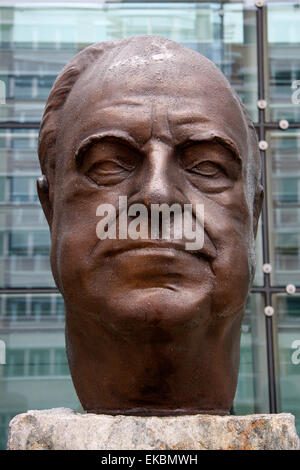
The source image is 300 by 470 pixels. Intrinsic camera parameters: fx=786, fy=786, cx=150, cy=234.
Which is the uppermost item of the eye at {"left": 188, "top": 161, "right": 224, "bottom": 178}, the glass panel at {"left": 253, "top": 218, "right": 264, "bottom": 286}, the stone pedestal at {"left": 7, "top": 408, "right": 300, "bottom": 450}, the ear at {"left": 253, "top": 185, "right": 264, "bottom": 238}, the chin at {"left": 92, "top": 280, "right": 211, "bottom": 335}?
the eye at {"left": 188, "top": 161, "right": 224, "bottom": 178}

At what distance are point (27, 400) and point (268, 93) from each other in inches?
106

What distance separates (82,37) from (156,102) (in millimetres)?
2955

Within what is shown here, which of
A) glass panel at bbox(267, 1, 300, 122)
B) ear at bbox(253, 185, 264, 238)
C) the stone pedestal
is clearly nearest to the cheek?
the stone pedestal

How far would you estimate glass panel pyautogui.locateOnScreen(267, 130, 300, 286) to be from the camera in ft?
17.5

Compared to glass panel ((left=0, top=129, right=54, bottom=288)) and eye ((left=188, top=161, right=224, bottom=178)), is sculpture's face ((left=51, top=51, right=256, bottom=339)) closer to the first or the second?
eye ((left=188, top=161, right=224, bottom=178))

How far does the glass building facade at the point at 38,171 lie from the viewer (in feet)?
17.1

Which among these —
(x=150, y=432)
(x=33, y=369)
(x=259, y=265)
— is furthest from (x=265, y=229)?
(x=150, y=432)

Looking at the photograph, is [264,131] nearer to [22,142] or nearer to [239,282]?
[22,142]

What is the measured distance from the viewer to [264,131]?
5.45 metres

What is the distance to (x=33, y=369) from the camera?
519cm

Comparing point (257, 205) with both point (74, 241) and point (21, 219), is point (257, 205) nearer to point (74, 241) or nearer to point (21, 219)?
point (74, 241)

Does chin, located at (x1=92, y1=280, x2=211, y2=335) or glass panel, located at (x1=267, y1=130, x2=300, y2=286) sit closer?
chin, located at (x1=92, y1=280, x2=211, y2=335)

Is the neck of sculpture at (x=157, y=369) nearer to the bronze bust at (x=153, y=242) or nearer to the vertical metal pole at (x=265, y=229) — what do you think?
the bronze bust at (x=153, y=242)

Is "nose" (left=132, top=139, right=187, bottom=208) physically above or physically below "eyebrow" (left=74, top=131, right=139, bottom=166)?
below
